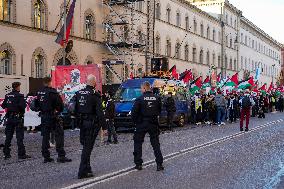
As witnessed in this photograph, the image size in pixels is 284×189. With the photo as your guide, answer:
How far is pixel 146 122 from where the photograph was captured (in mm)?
11047

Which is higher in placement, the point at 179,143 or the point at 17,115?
the point at 17,115

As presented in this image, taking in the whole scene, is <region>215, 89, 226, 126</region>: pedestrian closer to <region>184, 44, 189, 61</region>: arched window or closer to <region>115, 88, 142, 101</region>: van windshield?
<region>115, 88, 142, 101</region>: van windshield

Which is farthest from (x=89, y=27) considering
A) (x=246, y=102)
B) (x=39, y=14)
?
(x=246, y=102)

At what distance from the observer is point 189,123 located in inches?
1174

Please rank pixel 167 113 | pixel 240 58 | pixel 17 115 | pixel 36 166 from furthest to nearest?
1. pixel 240 58
2. pixel 167 113
3. pixel 17 115
4. pixel 36 166

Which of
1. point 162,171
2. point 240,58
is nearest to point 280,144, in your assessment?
point 162,171

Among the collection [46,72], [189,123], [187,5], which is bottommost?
[189,123]

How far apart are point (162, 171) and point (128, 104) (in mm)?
11474

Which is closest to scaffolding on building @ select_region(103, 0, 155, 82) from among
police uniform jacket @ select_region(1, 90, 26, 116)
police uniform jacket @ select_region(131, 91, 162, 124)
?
police uniform jacket @ select_region(1, 90, 26, 116)

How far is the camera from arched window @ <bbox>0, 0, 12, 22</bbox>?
91.0ft

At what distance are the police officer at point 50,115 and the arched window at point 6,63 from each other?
16330 millimetres

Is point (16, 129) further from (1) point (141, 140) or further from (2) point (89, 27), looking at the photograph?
(2) point (89, 27)

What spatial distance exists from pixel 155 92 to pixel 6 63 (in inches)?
409

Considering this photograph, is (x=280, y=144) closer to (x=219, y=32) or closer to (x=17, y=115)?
(x=17, y=115)
